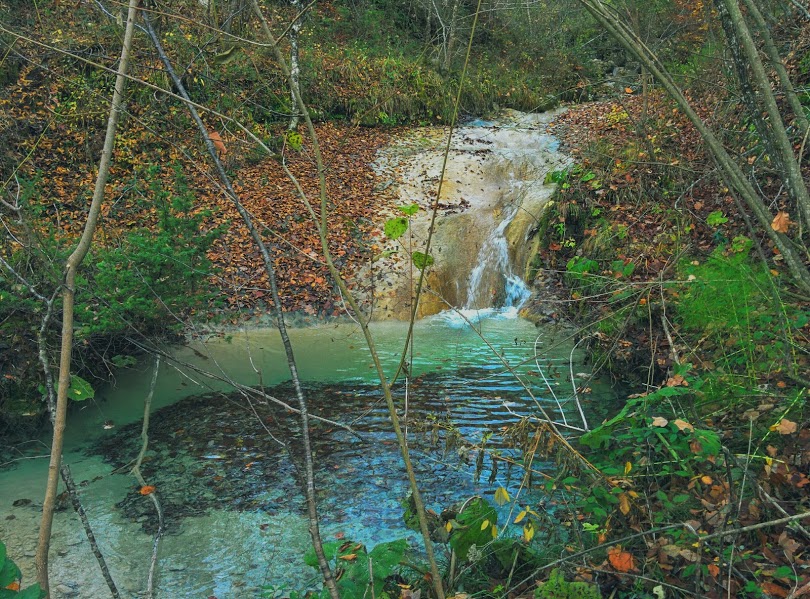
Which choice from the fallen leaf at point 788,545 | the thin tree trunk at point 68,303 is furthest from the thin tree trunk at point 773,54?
the thin tree trunk at point 68,303

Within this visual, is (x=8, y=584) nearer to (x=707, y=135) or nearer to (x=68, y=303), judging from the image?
(x=68, y=303)

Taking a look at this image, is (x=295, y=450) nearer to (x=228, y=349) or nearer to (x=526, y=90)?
(x=228, y=349)

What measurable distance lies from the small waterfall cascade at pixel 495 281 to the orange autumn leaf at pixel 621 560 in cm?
733

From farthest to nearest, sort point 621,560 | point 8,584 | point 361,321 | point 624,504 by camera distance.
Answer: point 624,504
point 621,560
point 8,584
point 361,321

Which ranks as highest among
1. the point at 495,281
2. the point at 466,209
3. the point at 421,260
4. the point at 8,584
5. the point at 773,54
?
the point at 773,54

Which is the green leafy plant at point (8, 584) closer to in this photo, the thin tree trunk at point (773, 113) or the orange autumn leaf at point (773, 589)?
the orange autumn leaf at point (773, 589)

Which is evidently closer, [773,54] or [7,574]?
[7,574]

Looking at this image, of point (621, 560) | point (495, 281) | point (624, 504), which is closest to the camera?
point (621, 560)

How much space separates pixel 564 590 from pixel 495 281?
26.8 feet

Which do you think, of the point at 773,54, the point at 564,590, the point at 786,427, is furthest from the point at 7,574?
the point at 786,427

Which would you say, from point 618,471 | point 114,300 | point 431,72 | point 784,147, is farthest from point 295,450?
point 431,72

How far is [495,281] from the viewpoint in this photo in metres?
10.6

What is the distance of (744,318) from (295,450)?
353 cm

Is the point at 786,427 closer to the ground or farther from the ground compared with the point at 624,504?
farther from the ground
